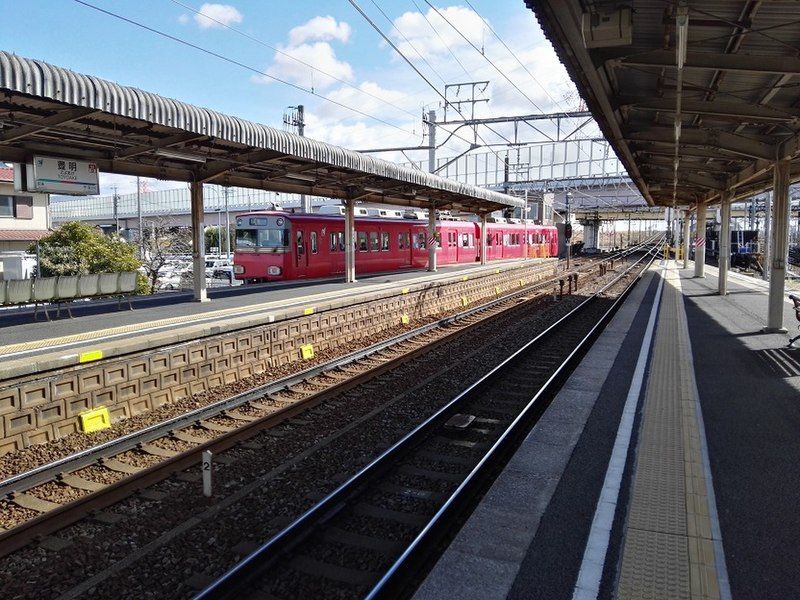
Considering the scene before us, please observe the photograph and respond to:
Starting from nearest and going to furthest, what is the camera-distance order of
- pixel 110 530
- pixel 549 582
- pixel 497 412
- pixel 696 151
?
pixel 549 582 → pixel 110 530 → pixel 497 412 → pixel 696 151

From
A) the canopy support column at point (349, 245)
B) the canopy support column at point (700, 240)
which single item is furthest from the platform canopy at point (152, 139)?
the canopy support column at point (700, 240)

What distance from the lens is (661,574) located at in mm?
3736

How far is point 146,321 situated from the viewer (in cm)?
1059

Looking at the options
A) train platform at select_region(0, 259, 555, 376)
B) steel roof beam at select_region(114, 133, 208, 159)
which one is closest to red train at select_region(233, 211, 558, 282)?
train platform at select_region(0, 259, 555, 376)

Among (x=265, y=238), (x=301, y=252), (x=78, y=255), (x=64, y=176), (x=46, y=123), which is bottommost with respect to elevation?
Result: (x=78, y=255)

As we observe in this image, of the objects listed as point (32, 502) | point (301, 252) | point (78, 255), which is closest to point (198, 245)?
point (301, 252)

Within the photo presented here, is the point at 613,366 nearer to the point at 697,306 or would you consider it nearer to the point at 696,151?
the point at 696,151

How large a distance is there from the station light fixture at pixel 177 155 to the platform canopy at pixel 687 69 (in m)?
7.61

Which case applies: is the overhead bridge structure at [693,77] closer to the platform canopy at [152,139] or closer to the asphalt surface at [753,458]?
the asphalt surface at [753,458]

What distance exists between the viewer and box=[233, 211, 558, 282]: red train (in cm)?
1928

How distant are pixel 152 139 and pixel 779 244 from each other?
495 inches

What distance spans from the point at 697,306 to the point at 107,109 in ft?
52.9

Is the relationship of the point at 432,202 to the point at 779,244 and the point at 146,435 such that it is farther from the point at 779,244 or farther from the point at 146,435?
the point at 146,435

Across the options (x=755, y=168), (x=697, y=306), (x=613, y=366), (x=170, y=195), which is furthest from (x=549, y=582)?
(x=170, y=195)
